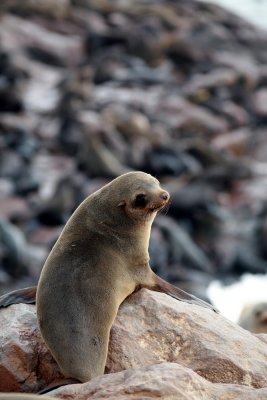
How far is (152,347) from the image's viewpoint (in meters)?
5.17

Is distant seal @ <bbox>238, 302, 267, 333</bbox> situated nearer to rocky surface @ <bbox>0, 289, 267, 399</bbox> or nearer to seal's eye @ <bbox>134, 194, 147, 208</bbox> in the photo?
rocky surface @ <bbox>0, 289, 267, 399</bbox>

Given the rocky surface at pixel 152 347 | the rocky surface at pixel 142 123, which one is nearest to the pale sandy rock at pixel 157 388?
the rocky surface at pixel 152 347

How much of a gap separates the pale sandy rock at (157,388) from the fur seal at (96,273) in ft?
2.58

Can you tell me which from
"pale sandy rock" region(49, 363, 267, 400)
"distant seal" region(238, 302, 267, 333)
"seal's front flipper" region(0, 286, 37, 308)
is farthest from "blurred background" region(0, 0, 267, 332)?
"pale sandy rock" region(49, 363, 267, 400)

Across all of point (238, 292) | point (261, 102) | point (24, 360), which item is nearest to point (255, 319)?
point (24, 360)

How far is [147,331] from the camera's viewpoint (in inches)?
207

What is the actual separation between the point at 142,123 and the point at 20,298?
2271 cm

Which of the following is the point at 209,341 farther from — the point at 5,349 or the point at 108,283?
the point at 5,349

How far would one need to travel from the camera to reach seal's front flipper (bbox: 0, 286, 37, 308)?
5562 mm

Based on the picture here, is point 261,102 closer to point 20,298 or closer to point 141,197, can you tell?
point 141,197

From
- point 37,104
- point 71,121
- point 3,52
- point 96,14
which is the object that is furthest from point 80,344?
point 96,14

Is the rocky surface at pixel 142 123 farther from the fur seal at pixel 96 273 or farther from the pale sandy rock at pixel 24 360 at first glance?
the pale sandy rock at pixel 24 360

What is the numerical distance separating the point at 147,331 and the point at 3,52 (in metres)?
28.0

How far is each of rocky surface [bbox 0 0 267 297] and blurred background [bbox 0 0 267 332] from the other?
0.17 feet
